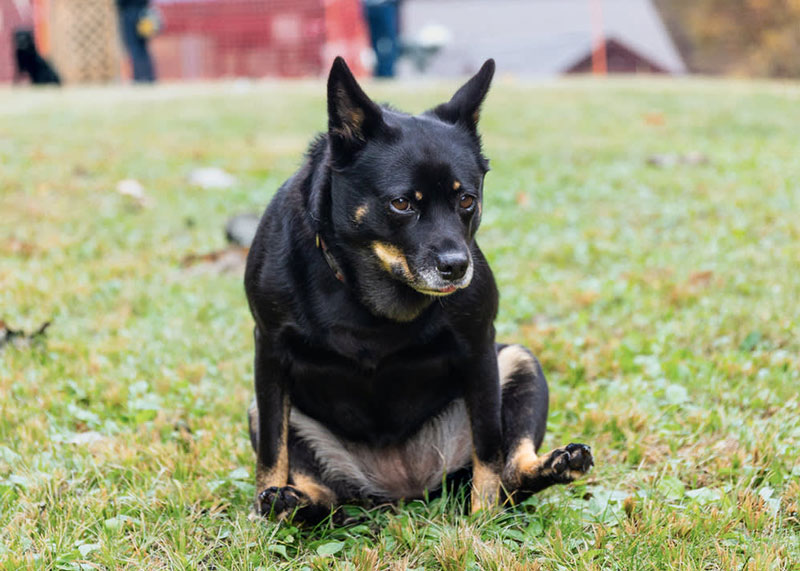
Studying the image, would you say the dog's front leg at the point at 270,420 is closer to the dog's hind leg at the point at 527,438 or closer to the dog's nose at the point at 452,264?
the dog's nose at the point at 452,264

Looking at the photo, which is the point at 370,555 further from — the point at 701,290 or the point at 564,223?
the point at 564,223

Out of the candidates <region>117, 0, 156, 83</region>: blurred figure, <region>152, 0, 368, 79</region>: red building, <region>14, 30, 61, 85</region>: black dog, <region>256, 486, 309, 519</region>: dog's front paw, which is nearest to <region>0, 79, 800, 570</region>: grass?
<region>256, 486, 309, 519</region>: dog's front paw

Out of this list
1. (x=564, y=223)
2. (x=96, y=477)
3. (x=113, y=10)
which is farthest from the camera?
(x=113, y=10)

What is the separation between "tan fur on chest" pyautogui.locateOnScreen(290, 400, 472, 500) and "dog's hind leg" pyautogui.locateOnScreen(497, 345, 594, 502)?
0.17 metres

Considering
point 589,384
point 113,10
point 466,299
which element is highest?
point 113,10

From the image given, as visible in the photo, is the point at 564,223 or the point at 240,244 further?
the point at 564,223

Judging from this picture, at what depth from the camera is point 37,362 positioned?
13.5 feet

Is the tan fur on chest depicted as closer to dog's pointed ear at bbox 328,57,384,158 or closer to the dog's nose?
the dog's nose

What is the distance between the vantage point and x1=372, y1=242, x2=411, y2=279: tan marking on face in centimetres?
259

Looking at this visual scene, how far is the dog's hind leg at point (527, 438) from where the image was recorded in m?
2.46

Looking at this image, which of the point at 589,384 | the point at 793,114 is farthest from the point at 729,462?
the point at 793,114

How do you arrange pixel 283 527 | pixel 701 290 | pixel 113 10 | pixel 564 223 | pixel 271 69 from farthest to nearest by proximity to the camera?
pixel 271 69 < pixel 113 10 < pixel 564 223 < pixel 701 290 < pixel 283 527

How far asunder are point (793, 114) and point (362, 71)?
32.9ft

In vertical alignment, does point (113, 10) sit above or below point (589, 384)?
above
